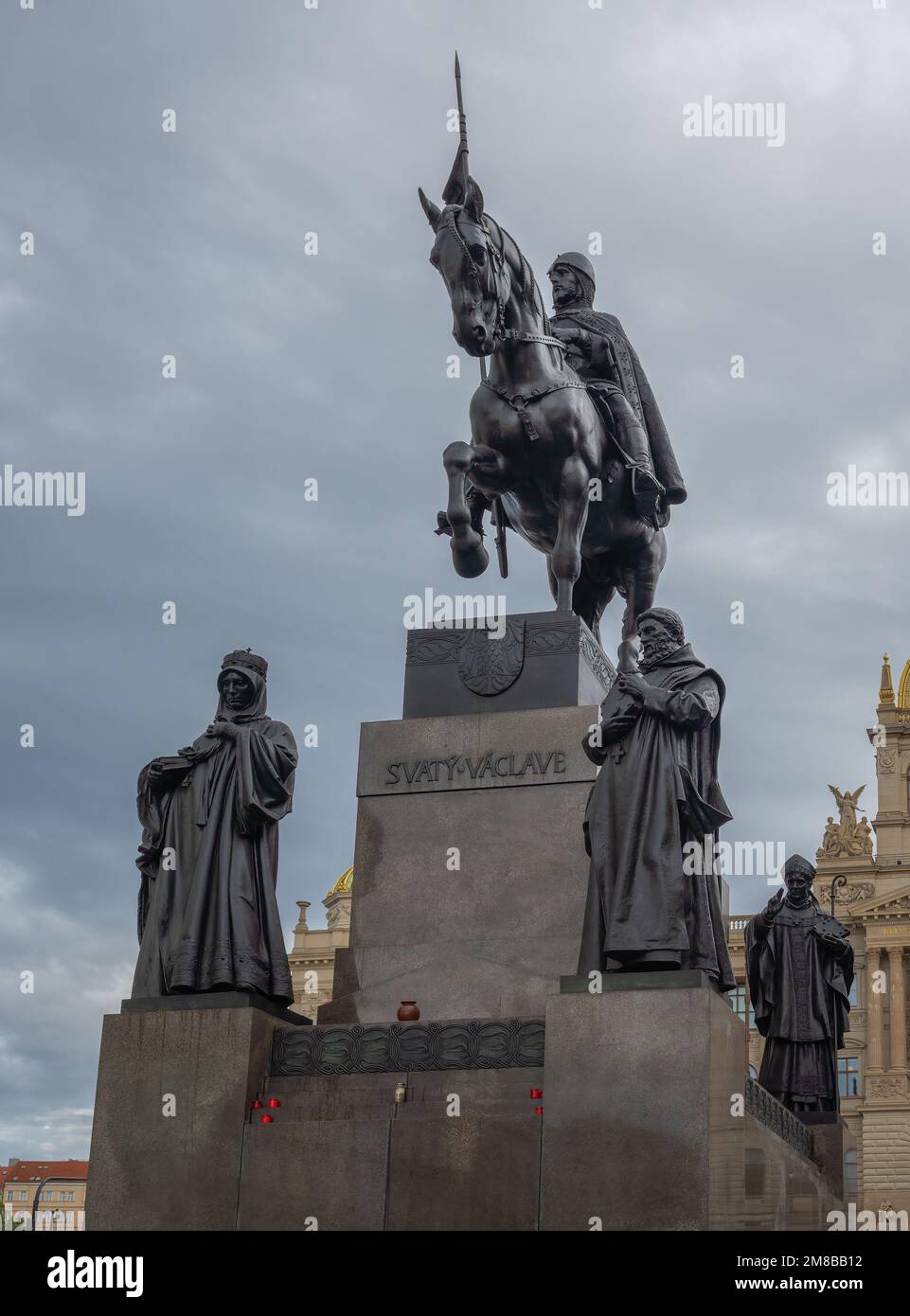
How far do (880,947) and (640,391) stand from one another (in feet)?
276

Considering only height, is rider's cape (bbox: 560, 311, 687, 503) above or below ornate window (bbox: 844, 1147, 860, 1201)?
above

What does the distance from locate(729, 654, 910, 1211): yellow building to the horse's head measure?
71.0 metres

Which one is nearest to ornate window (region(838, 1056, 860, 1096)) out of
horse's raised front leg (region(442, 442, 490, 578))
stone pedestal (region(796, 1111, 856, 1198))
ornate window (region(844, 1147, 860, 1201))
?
ornate window (region(844, 1147, 860, 1201))

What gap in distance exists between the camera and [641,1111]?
13.2 meters

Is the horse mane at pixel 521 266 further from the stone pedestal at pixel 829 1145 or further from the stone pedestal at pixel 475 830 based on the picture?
the stone pedestal at pixel 829 1145

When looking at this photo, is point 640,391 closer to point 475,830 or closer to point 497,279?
point 497,279

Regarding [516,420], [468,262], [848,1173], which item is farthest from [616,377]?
[848,1173]

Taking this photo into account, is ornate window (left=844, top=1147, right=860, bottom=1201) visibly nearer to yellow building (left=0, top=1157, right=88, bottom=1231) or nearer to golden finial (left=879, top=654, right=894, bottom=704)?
golden finial (left=879, top=654, right=894, bottom=704)

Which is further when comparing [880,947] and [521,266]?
[880,947]

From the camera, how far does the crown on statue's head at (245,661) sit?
634 inches

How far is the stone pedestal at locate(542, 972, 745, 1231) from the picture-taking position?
42.7 feet

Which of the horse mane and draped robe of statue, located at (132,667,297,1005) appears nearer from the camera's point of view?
draped robe of statue, located at (132,667,297,1005)
